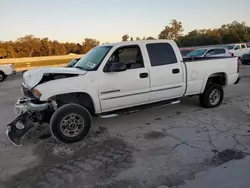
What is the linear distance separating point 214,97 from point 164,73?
203 centimetres

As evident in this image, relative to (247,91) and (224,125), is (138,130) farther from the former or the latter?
(247,91)

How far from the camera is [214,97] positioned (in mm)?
6840

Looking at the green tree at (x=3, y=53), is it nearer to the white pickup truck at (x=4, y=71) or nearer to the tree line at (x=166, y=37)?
the tree line at (x=166, y=37)

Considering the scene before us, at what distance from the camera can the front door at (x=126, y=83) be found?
5.10 m

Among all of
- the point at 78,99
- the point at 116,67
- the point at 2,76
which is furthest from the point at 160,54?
the point at 2,76

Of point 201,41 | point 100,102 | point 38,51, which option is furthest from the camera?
point 38,51

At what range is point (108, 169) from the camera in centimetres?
371

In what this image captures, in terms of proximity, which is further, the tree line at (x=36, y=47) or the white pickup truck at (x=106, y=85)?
the tree line at (x=36, y=47)

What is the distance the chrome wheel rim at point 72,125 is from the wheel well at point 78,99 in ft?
1.47

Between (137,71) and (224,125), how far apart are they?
2.23 metres

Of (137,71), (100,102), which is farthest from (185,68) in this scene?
(100,102)

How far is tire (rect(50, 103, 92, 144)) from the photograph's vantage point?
4.56 m

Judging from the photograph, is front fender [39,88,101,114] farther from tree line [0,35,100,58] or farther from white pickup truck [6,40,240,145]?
tree line [0,35,100,58]

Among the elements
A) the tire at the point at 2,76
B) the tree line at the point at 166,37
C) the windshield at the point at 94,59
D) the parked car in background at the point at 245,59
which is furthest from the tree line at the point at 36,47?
the windshield at the point at 94,59
